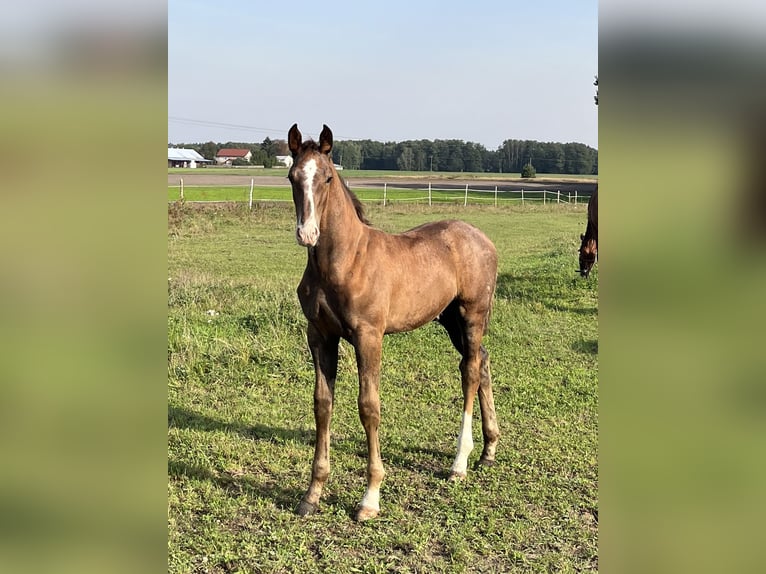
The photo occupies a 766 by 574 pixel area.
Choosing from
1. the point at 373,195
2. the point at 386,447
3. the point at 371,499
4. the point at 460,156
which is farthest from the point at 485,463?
the point at 460,156

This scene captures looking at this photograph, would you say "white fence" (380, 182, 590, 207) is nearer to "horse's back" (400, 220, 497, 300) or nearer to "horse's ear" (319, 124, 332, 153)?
"horse's back" (400, 220, 497, 300)

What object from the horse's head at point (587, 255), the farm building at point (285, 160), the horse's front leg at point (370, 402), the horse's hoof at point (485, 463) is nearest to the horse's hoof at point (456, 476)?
the horse's hoof at point (485, 463)

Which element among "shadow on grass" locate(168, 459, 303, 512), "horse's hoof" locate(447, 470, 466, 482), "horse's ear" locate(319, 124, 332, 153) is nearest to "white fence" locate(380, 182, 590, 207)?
"horse's hoof" locate(447, 470, 466, 482)

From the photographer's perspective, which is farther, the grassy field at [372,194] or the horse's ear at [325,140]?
the grassy field at [372,194]

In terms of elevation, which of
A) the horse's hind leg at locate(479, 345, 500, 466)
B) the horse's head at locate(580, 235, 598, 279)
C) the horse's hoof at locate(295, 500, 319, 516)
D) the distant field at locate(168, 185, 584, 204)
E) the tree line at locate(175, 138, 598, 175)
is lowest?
the horse's hoof at locate(295, 500, 319, 516)

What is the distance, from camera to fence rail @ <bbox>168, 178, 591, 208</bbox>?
31666 mm

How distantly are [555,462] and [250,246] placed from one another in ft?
41.8

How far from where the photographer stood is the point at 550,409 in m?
5.48

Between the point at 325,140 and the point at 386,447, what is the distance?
2567mm

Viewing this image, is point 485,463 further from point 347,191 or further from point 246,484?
point 347,191

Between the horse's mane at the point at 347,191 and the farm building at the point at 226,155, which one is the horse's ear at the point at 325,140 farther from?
the farm building at the point at 226,155

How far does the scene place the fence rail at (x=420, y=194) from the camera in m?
31.7
